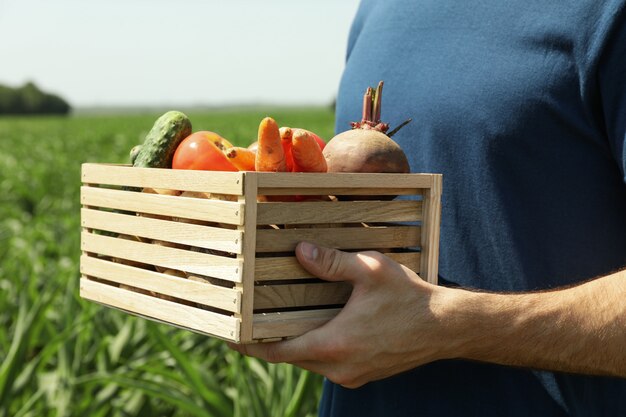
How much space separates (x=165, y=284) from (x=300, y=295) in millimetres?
233

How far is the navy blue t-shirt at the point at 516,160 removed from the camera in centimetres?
152

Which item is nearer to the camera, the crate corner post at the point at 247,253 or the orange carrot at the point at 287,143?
the crate corner post at the point at 247,253

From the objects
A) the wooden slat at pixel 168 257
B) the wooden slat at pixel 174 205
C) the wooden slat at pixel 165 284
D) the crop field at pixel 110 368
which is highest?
the wooden slat at pixel 174 205

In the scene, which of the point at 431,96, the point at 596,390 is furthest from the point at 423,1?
the point at 596,390

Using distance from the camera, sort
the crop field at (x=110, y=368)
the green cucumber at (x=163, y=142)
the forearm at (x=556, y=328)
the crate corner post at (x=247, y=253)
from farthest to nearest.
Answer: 1. the crop field at (x=110, y=368)
2. the green cucumber at (x=163, y=142)
3. the forearm at (x=556, y=328)
4. the crate corner post at (x=247, y=253)

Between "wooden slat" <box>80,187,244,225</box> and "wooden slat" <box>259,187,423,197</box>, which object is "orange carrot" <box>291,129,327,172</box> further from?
"wooden slat" <box>80,187,244,225</box>

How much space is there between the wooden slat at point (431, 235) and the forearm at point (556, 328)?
132mm

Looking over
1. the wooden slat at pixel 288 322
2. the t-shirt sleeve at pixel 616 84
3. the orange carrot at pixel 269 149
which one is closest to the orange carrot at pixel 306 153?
the orange carrot at pixel 269 149

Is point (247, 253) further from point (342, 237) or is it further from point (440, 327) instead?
point (440, 327)

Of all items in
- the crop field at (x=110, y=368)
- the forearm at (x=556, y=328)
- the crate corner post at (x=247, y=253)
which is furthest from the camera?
the crop field at (x=110, y=368)

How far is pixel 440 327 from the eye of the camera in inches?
54.7

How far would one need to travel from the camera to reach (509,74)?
158 centimetres

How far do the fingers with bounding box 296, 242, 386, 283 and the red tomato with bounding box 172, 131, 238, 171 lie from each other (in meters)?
0.21

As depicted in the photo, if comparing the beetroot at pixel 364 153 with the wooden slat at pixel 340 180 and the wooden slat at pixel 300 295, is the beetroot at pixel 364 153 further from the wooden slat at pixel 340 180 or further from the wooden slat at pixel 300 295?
the wooden slat at pixel 300 295
